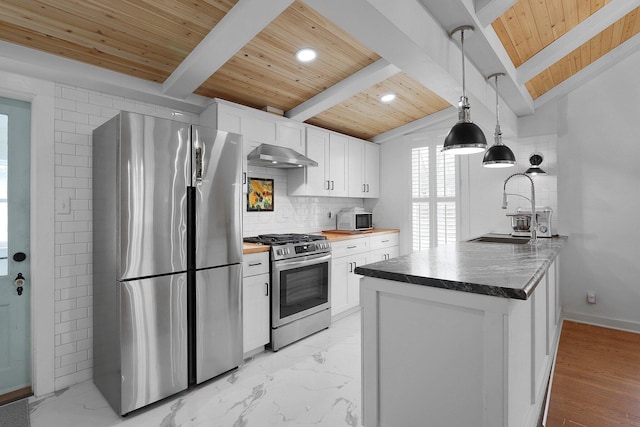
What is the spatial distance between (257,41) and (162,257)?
5.68 ft

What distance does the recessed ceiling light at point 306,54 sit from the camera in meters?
2.78

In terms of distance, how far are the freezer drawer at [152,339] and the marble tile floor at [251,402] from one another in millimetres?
144

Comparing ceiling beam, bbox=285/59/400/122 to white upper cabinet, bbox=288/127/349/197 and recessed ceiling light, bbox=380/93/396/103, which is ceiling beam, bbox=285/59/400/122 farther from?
recessed ceiling light, bbox=380/93/396/103

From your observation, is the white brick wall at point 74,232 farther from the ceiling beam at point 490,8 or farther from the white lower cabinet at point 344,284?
the ceiling beam at point 490,8

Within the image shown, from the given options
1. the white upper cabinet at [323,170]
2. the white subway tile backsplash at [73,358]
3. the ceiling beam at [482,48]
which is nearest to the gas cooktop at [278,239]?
the white upper cabinet at [323,170]

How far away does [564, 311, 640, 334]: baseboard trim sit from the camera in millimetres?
3764

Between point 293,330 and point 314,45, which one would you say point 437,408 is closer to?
point 293,330

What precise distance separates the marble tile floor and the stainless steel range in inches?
14.6

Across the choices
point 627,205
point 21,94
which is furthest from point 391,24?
point 627,205

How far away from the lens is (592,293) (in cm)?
397

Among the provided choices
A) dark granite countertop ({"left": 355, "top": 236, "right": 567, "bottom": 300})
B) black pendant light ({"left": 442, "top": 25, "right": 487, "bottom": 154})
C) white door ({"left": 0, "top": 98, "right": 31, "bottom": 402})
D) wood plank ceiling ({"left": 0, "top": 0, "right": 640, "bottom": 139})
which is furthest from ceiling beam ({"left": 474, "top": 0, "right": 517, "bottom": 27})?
white door ({"left": 0, "top": 98, "right": 31, "bottom": 402})

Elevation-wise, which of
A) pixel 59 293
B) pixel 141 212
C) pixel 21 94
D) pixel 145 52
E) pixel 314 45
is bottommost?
pixel 59 293

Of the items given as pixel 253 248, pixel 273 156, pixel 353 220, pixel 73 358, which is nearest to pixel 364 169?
pixel 353 220

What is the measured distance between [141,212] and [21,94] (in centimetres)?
123
